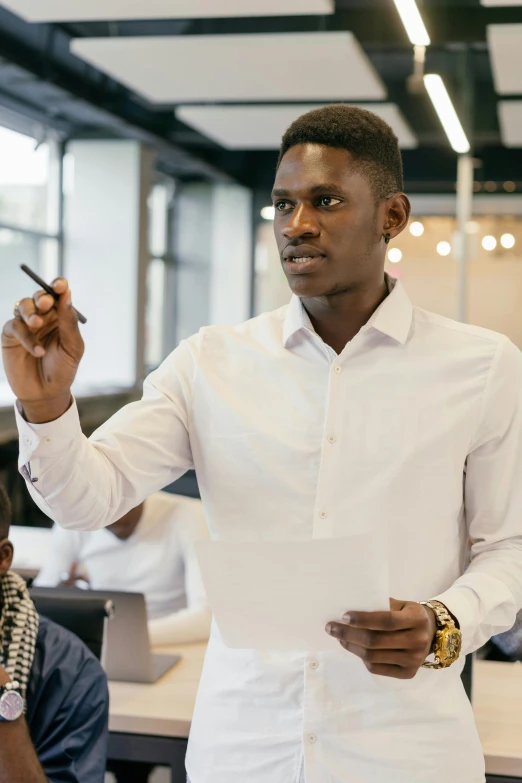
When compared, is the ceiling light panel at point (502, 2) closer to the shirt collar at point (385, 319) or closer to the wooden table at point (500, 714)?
the wooden table at point (500, 714)

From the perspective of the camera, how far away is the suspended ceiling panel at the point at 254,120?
6.08 metres

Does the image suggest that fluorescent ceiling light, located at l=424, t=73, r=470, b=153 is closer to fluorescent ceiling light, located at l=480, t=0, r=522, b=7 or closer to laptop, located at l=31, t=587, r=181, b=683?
fluorescent ceiling light, located at l=480, t=0, r=522, b=7

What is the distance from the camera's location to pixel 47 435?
43.3 inches

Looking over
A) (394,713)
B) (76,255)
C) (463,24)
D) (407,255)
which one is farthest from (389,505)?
(76,255)

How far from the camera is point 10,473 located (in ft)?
18.5

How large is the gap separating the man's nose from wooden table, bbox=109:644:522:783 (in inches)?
45.3

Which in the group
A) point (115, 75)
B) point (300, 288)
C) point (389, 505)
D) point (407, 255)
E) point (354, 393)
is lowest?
point (389, 505)

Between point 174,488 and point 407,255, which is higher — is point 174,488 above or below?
below

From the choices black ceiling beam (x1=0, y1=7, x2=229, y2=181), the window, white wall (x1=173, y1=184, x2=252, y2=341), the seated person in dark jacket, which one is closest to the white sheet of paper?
the seated person in dark jacket

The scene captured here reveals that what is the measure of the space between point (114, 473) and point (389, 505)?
0.37 metres

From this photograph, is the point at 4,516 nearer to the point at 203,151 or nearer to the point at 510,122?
the point at 510,122

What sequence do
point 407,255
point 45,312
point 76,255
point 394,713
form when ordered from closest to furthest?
1. point 45,312
2. point 394,713
3. point 407,255
4. point 76,255

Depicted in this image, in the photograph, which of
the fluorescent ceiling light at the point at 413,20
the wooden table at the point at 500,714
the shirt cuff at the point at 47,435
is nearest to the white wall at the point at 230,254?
the fluorescent ceiling light at the point at 413,20

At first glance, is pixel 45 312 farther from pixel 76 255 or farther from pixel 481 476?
pixel 76 255
